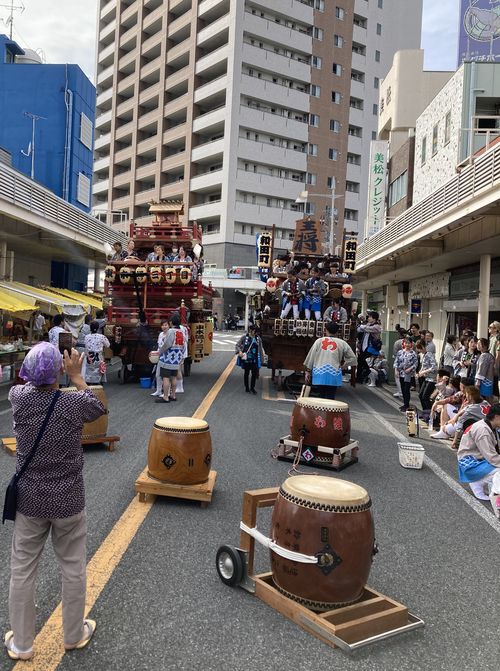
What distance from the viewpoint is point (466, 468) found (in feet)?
21.7

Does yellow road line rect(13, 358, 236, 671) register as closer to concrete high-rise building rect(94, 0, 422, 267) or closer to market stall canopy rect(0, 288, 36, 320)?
market stall canopy rect(0, 288, 36, 320)

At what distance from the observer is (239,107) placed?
164ft

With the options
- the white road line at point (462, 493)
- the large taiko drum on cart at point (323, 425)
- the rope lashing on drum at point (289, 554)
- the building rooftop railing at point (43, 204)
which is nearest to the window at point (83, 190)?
the building rooftop railing at point (43, 204)

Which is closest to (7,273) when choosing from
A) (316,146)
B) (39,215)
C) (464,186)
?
(39,215)

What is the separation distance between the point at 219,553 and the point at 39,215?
1601cm

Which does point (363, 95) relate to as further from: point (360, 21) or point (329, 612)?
point (329, 612)

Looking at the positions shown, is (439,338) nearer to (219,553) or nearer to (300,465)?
(300,465)

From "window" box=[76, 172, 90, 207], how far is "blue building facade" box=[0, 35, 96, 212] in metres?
0.41

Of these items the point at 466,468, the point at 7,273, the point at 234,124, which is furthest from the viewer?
the point at 234,124

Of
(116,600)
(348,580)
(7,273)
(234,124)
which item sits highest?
(234,124)

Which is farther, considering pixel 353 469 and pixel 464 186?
pixel 464 186

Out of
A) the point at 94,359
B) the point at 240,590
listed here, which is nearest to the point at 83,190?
the point at 94,359

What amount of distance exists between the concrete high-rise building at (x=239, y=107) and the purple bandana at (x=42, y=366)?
4837 centimetres

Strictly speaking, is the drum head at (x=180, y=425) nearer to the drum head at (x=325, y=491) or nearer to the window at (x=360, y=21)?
the drum head at (x=325, y=491)
